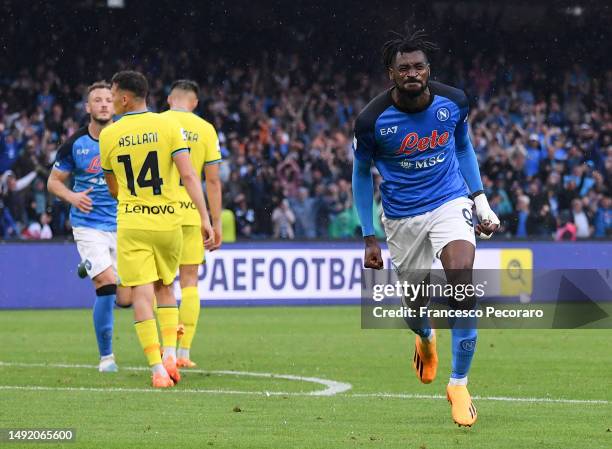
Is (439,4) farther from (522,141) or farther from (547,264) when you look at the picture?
(547,264)

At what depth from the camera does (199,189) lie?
9.35 m

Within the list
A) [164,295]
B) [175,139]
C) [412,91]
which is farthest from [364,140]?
[164,295]

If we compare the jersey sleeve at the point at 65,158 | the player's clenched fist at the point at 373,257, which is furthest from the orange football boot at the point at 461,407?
the jersey sleeve at the point at 65,158

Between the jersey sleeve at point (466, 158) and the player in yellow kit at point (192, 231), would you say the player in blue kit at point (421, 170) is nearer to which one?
the jersey sleeve at point (466, 158)

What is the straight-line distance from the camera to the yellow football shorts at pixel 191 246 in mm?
10820

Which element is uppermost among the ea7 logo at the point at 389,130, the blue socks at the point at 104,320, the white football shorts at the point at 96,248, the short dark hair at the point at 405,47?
the short dark hair at the point at 405,47

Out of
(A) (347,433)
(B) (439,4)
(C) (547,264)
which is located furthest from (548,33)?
(A) (347,433)

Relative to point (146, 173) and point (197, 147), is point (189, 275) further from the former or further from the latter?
point (146, 173)

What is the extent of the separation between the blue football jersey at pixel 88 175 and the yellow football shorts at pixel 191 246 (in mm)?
677

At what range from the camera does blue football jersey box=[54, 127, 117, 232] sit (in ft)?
35.6

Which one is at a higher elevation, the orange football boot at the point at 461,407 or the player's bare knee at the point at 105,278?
the player's bare knee at the point at 105,278

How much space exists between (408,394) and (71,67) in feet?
64.5

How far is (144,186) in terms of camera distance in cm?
942

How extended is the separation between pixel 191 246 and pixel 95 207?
880 millimetres
